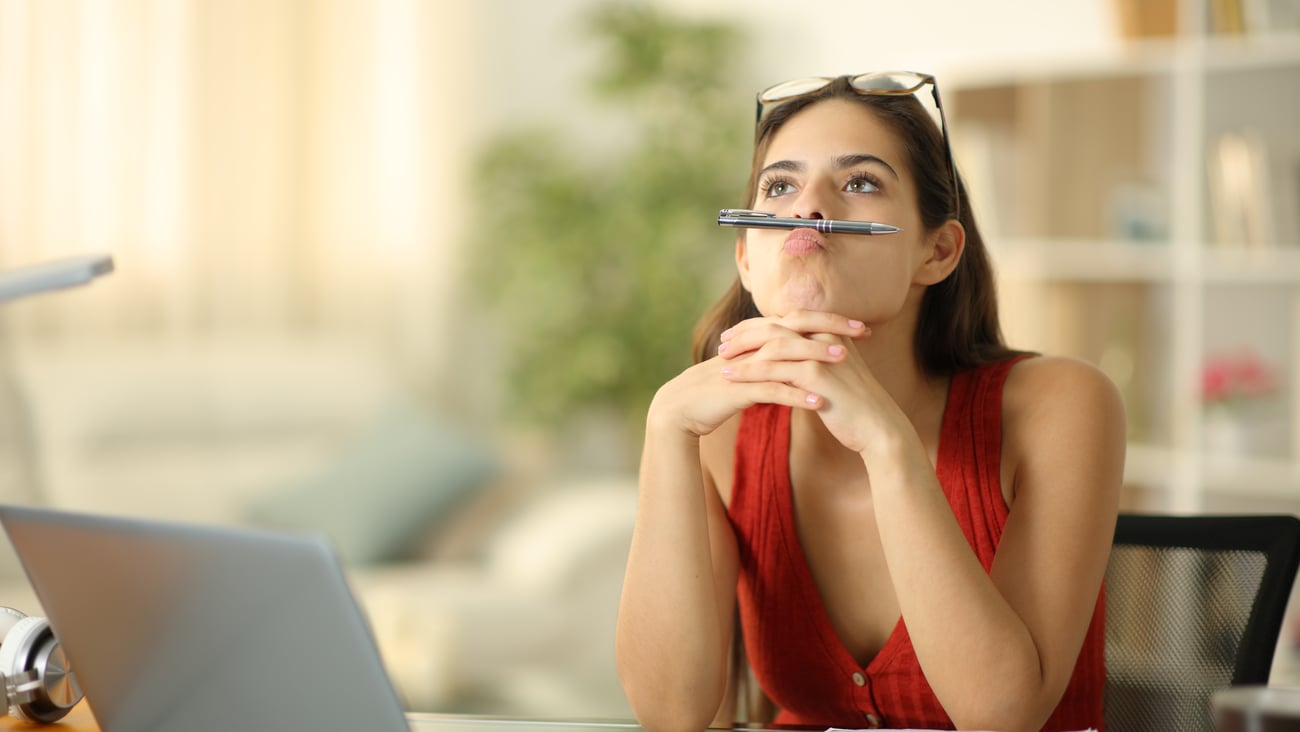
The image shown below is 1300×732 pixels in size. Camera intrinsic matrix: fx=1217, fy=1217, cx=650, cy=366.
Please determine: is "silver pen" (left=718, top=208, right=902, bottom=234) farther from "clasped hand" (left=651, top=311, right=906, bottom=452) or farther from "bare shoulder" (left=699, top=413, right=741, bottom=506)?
"bare shoulder" (left=699, top=413, right=741, bottom=506)

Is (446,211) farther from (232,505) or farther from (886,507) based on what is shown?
(886,507)

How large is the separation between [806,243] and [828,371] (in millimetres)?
121

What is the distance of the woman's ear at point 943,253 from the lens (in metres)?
1.17

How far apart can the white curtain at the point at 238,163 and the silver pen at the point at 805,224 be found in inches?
119

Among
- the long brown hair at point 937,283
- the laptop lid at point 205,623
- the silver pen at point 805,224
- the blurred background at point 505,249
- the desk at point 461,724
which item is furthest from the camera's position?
the blurred background at point 505,249

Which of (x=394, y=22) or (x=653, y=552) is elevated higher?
(x=394, y=22)

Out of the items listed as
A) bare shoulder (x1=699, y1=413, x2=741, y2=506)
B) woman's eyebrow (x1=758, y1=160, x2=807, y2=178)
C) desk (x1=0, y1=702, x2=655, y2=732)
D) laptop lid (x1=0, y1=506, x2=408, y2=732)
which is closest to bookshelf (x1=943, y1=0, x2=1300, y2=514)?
bare shoulder (x1=699, y1=413, x2=741, y2=506)

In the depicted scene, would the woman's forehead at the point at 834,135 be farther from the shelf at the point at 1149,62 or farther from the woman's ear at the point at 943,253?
the shelf at the point at 1149,62

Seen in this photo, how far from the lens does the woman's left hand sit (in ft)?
3.17

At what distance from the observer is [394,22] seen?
4.24 m

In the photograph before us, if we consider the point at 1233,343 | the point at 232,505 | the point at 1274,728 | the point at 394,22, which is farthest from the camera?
the point at 394,22

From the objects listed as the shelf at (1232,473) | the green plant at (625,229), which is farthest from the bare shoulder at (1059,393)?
the green plant at (625,229)

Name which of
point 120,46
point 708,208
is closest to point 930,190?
point 708,208

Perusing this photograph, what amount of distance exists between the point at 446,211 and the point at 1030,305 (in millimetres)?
2064
